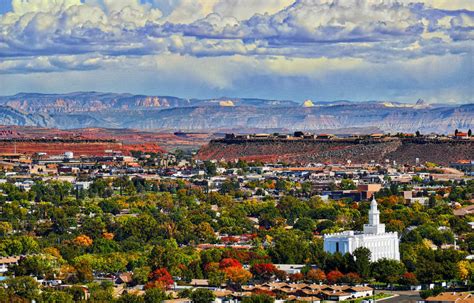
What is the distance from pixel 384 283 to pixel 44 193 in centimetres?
8407

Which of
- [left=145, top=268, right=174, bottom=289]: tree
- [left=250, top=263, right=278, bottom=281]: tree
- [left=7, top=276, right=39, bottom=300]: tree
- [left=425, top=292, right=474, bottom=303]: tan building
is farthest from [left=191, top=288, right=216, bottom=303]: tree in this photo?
[left=250, top=263, right=278, bottom=281]: tree

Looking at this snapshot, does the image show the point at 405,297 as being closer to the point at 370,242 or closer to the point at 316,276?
the point at 316,276

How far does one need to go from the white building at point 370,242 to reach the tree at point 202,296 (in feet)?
84.3

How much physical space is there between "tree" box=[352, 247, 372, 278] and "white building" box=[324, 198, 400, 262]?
7.17 ft

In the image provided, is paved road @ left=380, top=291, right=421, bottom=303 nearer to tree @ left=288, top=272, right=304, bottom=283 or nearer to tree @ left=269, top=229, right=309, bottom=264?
tree @ left=288, top=272, right=304, bottom=283

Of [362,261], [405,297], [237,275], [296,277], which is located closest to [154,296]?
[237,275]

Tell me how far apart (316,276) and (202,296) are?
550 inches

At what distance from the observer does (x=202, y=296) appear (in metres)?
91.9

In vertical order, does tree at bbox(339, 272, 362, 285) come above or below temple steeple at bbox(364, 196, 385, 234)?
below

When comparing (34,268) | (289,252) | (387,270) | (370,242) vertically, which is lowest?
(387,270)

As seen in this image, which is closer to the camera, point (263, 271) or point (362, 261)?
point (263, 271)

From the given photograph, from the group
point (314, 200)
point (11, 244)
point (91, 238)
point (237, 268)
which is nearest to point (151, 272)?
point (237, 268)

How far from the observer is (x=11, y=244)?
403ft

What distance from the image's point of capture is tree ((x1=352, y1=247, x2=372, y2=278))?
4250 inches
